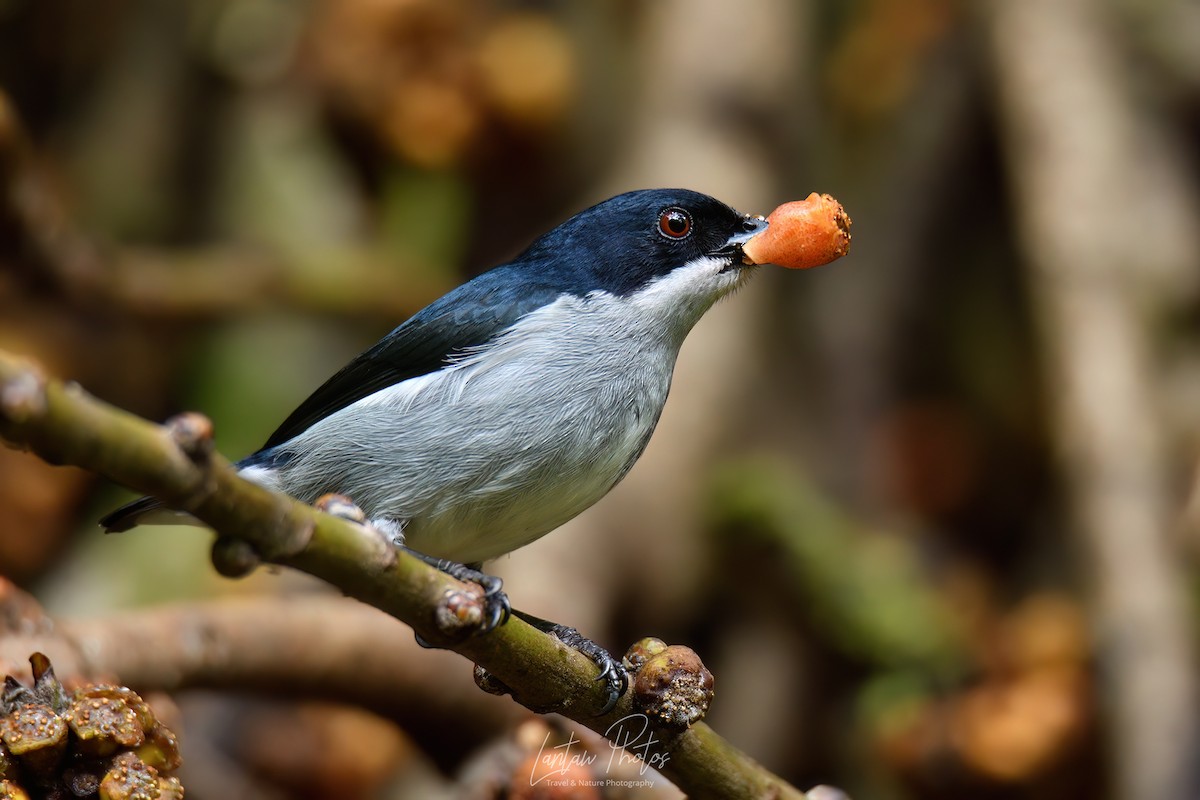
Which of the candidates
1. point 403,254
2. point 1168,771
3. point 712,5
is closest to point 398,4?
point 403,254

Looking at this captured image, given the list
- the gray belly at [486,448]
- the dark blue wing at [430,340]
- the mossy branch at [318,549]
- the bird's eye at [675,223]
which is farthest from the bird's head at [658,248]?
the mossy branch at [318,549]

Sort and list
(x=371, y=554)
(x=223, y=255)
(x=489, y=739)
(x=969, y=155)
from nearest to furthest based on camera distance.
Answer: (x=371, y=554) < (x=489, y=739) < (x=223, y=255) < (x=969, y=155)

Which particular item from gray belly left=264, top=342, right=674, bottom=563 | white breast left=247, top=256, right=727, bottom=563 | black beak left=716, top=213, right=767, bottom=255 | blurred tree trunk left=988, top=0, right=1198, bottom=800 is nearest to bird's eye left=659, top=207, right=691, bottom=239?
black beak left=716, top=213, right=767, bottom=255

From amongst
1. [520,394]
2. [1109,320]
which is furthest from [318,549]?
[1109,320]

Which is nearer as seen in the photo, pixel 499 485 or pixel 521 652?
pixel 521 652

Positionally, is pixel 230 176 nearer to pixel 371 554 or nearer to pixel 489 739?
pixel 489 739

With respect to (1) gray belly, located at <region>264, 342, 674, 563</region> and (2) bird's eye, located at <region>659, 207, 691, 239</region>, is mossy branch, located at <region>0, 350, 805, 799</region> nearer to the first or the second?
(1) gray belly, located at <region>264, 342, 674, 563</region>

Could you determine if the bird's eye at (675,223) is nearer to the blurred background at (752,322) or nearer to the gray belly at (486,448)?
the gray belly at (486,448)
